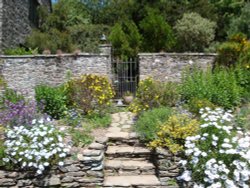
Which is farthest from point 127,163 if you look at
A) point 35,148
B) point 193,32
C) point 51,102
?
point 193,32

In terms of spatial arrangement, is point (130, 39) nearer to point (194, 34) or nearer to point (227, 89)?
point (194, 34)

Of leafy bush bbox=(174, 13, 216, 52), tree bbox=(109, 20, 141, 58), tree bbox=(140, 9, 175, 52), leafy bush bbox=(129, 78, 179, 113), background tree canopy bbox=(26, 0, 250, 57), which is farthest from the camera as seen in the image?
leafy bush bbox=(174, 13, 216, 52)

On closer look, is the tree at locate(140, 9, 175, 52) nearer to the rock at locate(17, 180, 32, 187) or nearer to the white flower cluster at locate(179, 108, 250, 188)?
the white flower cluster at locate(179, 108, 250, 188)

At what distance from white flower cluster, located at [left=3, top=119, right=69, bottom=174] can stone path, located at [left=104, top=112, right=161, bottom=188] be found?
0.95 metres

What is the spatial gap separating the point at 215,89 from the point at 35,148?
472cm

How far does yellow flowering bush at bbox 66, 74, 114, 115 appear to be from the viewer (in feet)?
24.9

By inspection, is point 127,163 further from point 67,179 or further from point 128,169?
point 67,179

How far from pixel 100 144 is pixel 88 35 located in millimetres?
13231

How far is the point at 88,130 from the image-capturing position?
6215 mm

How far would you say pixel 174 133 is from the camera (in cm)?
522

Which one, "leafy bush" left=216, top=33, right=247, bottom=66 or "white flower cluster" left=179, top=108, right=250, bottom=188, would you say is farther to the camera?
"leafy bush" left=216, top=33, right=247, bottom=66

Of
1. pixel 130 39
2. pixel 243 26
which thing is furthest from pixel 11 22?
pixel 243 26

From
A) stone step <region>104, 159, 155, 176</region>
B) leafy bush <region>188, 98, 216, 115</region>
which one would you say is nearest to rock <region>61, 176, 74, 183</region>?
stone step <region>104, 159, 155, 176</region>

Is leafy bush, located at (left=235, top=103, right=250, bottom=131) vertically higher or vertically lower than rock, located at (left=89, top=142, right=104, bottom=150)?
higher
